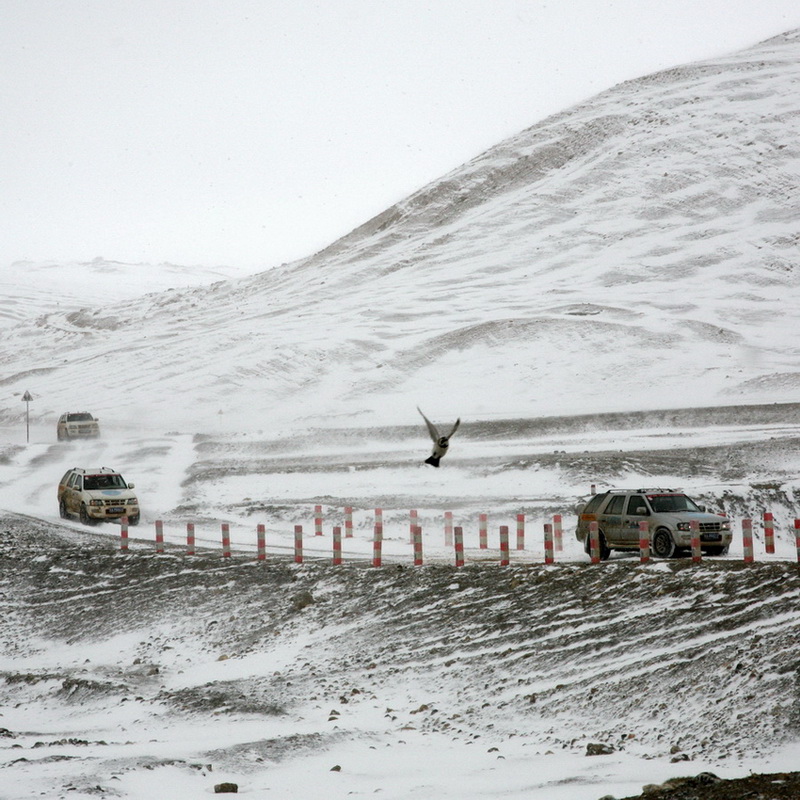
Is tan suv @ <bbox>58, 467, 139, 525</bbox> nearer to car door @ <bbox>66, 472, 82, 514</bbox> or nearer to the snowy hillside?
car door @ <bbox>66, 472, 82, 514</bbox>

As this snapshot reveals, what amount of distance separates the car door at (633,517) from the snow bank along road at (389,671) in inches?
123

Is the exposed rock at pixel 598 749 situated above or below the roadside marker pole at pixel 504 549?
below

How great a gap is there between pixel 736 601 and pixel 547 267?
70.5m

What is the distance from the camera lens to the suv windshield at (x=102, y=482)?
31.4 meters

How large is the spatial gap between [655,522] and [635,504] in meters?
0.78

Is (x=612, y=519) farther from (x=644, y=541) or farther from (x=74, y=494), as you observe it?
(x=74, y=494)

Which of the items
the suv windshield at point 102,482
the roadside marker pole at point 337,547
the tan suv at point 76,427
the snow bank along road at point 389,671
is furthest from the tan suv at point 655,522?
the tan suv at point 76,427

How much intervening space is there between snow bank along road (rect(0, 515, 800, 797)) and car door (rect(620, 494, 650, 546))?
123 inches

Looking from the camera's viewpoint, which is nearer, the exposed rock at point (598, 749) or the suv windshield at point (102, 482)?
the exposed rock at point (598, 749)

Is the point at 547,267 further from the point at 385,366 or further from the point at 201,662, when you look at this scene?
the point at 201,662

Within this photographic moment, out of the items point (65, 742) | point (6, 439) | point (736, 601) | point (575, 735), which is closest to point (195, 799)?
point (65, 742)

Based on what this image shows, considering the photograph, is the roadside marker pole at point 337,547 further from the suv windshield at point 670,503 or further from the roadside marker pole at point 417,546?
the suv windshield at point 670,503

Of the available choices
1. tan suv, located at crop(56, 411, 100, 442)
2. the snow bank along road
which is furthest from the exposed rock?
tan suv, located at crop(56, 411, 100, 442)

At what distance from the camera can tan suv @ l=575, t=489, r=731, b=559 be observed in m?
19.3
